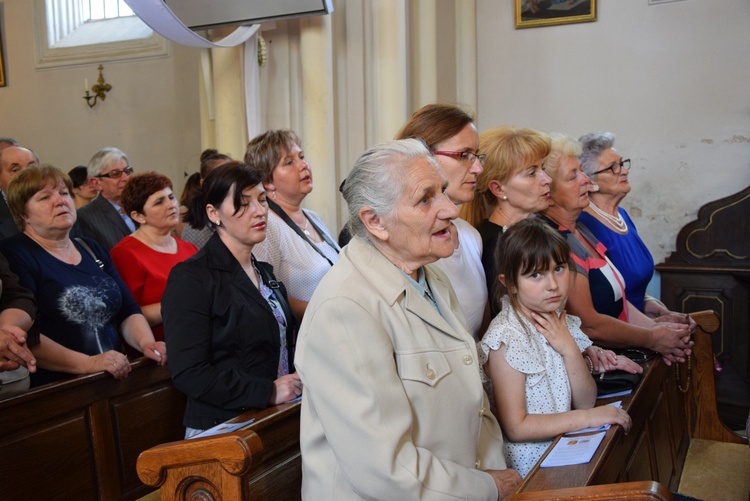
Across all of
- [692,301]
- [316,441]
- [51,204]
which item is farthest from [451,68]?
[316,441]

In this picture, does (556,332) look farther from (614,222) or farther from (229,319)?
(614,222)

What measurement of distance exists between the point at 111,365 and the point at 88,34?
21.3 feet

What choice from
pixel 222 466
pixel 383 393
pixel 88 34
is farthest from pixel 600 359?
pixel 88 34

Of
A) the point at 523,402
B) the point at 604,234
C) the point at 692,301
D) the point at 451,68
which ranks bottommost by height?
the point at 692,301

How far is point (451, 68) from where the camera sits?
7.10 m

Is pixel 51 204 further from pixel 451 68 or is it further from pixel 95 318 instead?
pixel 451 68

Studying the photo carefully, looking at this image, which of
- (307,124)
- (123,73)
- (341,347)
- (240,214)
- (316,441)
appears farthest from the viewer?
(123,73)

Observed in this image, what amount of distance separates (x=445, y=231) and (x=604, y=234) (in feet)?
6.79

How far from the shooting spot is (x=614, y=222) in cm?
405

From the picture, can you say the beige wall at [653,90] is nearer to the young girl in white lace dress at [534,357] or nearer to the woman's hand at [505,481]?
the young girl in white lace dress at [534,357]

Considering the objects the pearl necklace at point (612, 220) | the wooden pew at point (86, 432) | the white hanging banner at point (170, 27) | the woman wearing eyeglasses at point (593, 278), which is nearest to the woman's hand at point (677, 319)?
the woman wearing eyeglasses at point (593, 278)

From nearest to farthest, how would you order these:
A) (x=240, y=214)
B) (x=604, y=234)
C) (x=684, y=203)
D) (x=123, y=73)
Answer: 1. (x=240, y=214)
2. (x=604, y=234)
3. (x=684, y=203)
4. (x=123, y=73)

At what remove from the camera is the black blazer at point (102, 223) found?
489cm

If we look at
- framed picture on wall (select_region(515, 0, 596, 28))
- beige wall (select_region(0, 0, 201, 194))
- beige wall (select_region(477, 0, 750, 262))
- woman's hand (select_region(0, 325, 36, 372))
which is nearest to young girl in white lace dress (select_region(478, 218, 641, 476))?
woman's hand (select_region(0, 325, 36, 372))
